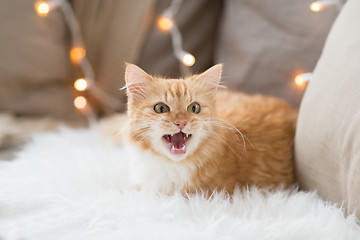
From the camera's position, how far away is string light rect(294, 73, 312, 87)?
3.96 ft

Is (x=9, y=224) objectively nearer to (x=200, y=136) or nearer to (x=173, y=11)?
(x=200, y=136)

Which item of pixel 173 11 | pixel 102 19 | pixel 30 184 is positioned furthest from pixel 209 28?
pixel 30 184

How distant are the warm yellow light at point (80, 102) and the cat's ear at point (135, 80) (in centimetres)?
69

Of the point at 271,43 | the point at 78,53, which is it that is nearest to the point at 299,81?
the point at 271,43

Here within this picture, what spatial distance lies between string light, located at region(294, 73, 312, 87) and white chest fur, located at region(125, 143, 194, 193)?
0.58m

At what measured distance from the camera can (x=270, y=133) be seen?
1037 mm

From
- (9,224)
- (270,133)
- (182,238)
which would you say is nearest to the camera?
(182,238)

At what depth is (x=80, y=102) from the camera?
Answer: 5.13ft

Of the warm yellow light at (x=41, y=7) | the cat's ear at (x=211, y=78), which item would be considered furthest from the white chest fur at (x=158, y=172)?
the warm yellow light at (x=41, y=7)

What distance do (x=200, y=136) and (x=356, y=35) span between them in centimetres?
46

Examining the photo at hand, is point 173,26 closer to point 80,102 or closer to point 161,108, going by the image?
point 80,102

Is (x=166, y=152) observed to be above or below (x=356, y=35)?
below

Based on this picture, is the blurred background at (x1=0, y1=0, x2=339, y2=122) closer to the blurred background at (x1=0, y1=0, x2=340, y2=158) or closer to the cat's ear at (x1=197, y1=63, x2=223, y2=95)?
the blurred background at (x1=0, y1=0, x2=340, y2=158)

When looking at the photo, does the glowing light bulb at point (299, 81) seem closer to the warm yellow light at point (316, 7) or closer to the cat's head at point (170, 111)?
the warm yellow light at point (316, 7)
